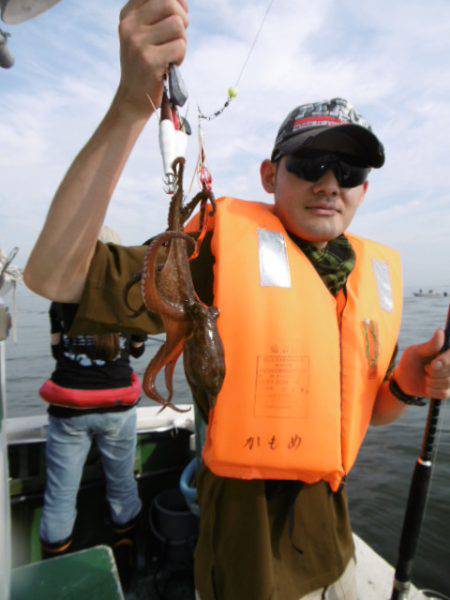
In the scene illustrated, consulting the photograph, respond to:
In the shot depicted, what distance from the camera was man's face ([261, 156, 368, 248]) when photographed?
1.99m

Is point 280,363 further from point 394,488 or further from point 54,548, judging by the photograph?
point 394,488

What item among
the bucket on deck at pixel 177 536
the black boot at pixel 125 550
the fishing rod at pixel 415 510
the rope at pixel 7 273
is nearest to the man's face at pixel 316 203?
the fishing rod at pixel 415 510

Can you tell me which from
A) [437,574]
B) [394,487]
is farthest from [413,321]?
[437,574]

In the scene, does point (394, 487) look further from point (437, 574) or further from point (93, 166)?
point (93, 166)

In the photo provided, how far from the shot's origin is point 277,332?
74.6 inches

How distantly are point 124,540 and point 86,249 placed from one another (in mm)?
3318

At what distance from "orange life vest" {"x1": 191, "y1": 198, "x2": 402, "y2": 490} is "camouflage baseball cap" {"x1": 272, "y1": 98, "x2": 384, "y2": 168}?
43 cm

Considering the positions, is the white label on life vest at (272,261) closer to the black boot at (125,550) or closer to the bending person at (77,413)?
the bending person at (77,413)

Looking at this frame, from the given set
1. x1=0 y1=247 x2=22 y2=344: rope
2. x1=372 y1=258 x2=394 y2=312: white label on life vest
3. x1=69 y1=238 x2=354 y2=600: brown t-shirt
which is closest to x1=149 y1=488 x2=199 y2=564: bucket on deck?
x1=69 y1=238 x2=354 y2=600: brown t-shirt

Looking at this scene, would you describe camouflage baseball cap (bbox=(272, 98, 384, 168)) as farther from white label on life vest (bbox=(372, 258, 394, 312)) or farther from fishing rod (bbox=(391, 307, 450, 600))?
fishing rod (bbox=(391, 307, 450, 600))

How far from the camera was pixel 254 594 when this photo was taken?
5.40 feet

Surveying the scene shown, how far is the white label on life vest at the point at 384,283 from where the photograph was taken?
2656mm

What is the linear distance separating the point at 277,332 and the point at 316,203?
712mm

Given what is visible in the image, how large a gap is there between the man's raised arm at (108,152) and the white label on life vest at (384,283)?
6.54 ft
